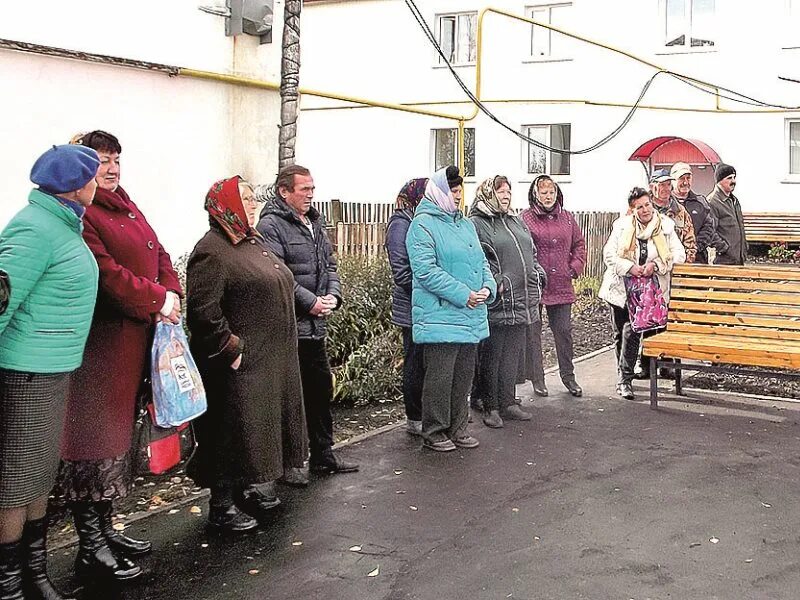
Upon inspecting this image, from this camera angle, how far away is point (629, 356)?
8.72m

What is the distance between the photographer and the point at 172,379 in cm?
461

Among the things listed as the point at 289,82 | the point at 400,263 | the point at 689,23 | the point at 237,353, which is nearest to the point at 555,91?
the point at 689,23

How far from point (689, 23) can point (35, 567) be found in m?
20.6

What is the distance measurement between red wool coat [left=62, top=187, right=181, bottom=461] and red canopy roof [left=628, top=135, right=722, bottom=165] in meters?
17.7

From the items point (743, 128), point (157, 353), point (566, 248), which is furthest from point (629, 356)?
point (743, 128)

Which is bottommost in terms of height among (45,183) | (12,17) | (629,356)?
(629,356)

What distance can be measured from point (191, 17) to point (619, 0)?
51.4ft

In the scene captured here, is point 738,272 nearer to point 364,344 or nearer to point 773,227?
point 364,344

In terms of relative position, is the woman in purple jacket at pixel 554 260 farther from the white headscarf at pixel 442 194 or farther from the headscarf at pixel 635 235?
the white headscarf at pixel 442 194

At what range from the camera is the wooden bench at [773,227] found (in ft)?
66.5

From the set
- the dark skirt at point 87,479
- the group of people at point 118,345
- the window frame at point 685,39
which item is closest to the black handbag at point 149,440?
the group of people at point 118,345

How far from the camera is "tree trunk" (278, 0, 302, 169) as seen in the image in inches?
318

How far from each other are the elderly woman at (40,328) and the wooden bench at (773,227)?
18.0 m

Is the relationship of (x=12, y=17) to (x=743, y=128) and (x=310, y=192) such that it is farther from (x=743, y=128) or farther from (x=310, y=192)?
(x=743, y=128)
